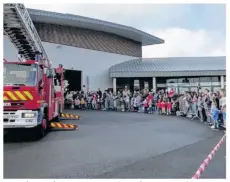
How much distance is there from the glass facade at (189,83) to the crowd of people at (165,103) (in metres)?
8.60

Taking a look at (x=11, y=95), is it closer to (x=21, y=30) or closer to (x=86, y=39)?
(x=21, y=30)

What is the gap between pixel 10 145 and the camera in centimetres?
823

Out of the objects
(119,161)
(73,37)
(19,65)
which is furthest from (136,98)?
(119,161)

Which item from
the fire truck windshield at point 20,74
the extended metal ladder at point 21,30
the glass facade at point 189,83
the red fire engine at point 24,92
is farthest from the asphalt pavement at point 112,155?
the glass facade at point 189,83

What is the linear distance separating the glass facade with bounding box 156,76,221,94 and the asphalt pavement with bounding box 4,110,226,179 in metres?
20.1

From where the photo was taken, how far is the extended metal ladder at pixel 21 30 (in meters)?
9.80

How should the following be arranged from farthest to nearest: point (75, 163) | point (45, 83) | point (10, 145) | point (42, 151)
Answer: point (45, 83)
point (10, 145)
point (42, 151)
point (75, 163)

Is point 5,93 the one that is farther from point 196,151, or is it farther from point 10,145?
point 196,151

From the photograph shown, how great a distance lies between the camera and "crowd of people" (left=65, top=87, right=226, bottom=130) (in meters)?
12.9

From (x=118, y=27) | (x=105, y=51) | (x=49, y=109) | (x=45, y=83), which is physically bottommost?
(x=49, y=109)

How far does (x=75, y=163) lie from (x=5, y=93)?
337 centimetres

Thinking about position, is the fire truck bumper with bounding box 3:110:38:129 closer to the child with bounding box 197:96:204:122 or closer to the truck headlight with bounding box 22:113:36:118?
the truck headlight with bounding box 22:113:36:118

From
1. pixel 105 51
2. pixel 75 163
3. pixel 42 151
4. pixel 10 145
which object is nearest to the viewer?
pixel 75 163

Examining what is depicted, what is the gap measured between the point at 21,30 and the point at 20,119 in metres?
4.01
